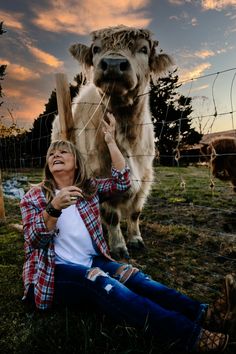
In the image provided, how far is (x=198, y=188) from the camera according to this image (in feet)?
25.7

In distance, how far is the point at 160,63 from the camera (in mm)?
3701

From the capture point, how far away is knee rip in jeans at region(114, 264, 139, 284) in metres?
2.23

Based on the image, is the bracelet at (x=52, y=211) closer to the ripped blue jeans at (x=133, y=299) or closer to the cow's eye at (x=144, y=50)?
the ripped blue jeans at (x=133, y=299)

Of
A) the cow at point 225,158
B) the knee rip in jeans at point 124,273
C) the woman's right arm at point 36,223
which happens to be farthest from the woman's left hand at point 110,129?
the cow at point 225,158

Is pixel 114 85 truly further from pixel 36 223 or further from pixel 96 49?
pixel 36 223

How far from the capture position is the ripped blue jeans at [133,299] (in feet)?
5.90

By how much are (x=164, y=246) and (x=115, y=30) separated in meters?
2.39

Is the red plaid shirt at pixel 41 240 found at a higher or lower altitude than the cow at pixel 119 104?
lower

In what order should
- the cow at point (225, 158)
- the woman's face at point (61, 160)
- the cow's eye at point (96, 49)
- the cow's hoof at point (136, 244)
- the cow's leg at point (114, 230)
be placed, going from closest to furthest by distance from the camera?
the woman's face at point (61, 160) < the cow's eye at point (96, 49) < the cow's leg at point (114, 230) < the cow's hoof at point (136, 244) < the cow at point (225, 158)

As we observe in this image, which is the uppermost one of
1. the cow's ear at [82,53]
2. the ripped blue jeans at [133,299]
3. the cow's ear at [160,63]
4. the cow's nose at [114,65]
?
the cow's ear at [82,53]

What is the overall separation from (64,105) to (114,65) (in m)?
0.62

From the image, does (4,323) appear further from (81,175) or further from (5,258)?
(5,258)

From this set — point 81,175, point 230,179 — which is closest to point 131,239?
point 81,175

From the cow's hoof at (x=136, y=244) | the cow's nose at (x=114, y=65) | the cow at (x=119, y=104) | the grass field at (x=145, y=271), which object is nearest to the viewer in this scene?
the grass field at (x=145, y=271)
